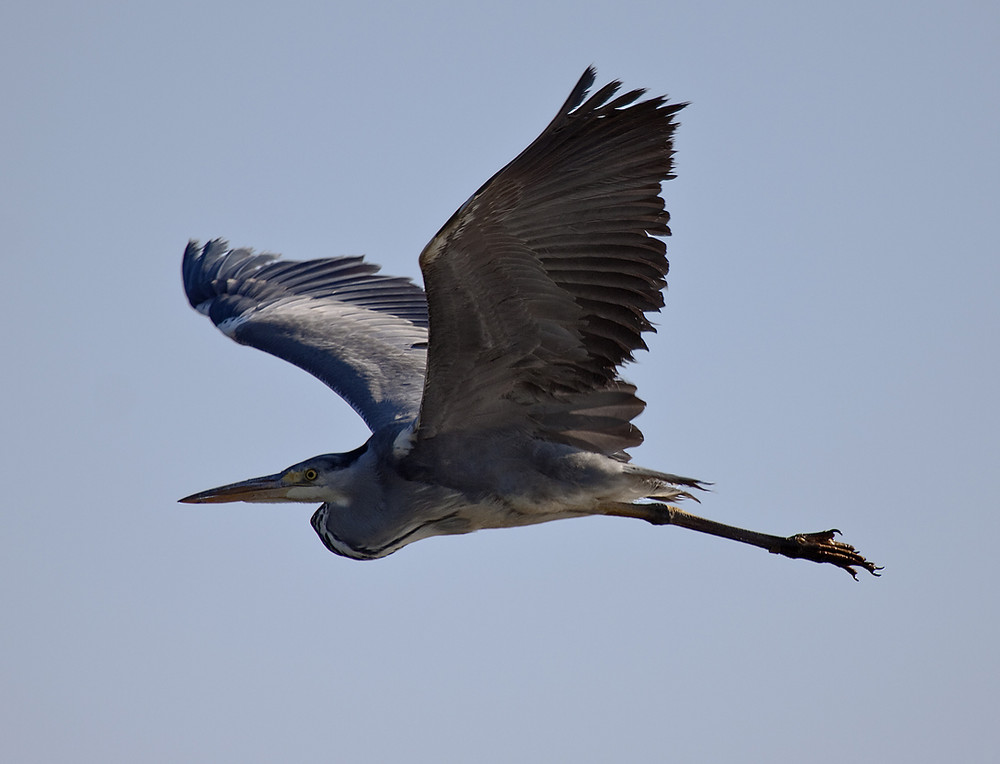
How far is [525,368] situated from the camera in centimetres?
628

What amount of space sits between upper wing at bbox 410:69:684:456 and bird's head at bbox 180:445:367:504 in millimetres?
561

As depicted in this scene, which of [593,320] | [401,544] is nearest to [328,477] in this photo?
[401,544]

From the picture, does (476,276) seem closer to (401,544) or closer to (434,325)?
(434,325)

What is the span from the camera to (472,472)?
660 cm

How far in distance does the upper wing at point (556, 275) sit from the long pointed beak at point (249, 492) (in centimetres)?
102

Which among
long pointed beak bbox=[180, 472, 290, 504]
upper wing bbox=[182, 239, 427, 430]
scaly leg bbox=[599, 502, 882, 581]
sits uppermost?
upper wing bbox=[182, 239, 427, 430]

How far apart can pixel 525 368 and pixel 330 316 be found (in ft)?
10.7

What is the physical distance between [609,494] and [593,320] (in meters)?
1.10

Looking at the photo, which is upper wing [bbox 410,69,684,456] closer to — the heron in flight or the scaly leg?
the heron in flight

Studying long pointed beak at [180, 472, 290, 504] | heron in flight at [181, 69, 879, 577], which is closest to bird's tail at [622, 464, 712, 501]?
heron in flight at [181, 69, 879, 577]

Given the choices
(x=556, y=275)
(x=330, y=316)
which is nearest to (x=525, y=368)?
(x=556, y=275)

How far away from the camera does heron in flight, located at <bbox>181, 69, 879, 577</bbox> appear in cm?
556

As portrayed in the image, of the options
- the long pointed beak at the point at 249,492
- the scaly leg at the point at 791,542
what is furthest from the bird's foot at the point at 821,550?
the long pointed beak at the point at 249,492

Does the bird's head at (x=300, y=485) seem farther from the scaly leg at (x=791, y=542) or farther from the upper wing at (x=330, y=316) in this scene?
the scaly leg at (x=791, y=542)
